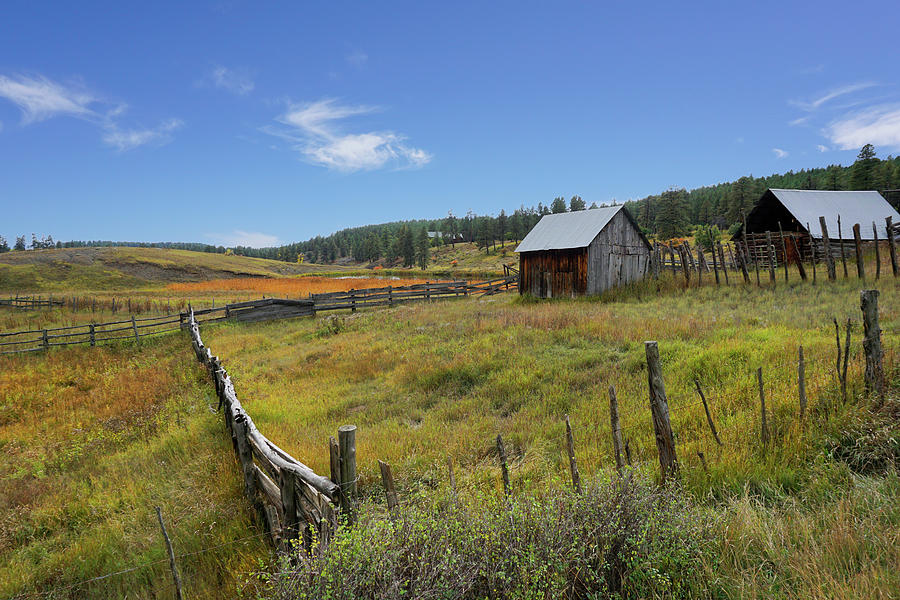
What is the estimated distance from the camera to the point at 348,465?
3709 mm

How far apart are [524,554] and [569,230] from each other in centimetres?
2475

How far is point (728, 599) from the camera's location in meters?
2.97

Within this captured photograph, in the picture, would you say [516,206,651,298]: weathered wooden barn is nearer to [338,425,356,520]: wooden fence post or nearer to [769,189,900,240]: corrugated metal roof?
[769,189,900,240]: corrugated metal roof

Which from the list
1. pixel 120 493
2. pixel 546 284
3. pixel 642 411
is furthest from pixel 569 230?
pixel 120 493

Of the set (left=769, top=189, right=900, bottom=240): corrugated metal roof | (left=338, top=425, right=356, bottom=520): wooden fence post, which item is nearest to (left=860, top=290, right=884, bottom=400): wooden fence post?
(left=338, top=425, right=356, bottom=520): wooden fence post

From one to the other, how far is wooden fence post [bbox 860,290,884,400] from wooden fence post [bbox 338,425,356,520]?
22.3 ft

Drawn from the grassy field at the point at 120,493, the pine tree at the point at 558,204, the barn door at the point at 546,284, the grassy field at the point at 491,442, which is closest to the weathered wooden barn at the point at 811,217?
the barn door at the point at 546,284

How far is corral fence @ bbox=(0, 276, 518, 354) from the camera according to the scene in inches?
828

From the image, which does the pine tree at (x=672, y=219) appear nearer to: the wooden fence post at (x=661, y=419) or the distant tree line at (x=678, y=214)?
the distant tree line at (x=678, y=214)

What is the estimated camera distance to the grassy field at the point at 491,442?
135 inches

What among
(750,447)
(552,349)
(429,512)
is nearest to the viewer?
(429,512)

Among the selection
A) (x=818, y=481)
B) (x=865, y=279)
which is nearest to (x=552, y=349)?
(x=818, y=481)

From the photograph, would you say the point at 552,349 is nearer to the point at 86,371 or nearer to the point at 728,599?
the point at 728,599

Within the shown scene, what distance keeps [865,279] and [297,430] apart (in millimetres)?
22980
